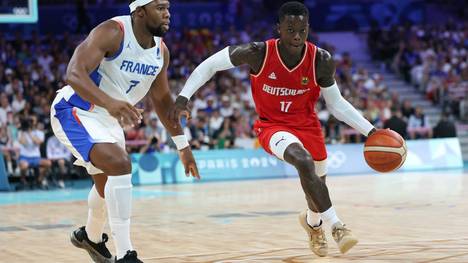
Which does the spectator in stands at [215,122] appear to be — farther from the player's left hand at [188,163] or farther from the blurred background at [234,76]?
the player's left hand at [188,163]

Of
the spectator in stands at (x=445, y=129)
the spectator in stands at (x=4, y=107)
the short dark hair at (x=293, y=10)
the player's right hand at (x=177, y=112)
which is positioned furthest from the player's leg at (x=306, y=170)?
the spectator in stands at (x=445, y=129)

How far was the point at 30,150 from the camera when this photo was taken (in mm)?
17188

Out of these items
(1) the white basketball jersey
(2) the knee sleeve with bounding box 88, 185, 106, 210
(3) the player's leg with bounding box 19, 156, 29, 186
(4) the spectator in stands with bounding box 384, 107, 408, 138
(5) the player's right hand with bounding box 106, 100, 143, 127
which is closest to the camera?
(5) the player's right hand with bounding box 106, 100, 143, 127

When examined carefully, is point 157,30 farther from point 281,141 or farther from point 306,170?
point 306,170

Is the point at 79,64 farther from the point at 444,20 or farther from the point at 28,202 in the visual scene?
the point at 444,20

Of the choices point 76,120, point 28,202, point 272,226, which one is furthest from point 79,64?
point 28,202

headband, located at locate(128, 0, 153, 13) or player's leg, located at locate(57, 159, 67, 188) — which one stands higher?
headband, located at locate(128, 0, 153, 13)

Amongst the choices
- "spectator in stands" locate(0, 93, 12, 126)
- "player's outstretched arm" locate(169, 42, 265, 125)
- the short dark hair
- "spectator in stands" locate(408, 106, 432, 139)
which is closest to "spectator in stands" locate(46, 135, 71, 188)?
"spectator in stands" locate(0, 93, 12, 126)

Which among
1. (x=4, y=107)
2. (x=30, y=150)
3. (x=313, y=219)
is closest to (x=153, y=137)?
(x=30, y=150)

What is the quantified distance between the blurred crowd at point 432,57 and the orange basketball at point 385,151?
54.8ft

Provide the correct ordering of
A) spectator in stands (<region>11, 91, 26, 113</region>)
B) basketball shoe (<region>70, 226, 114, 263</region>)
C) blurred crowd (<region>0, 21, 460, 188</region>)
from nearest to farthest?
1. basketball shoe (<region>70, 226, 114, 263</region>)
2. blurred crowd (<region>0, 21, 460, 188</region>)
3. spectator in stands (<region>11, 91, 26, 113</region>)

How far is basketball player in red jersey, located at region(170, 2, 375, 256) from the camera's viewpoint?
279 inches

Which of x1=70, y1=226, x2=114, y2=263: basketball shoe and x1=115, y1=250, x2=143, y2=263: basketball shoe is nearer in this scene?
x1=115, y1=250, x2=143, y2=263: basketball shoe

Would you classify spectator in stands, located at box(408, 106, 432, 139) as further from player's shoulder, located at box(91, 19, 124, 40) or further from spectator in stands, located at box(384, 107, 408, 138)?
player's shoulder, located at box(91, 19, 124, 40)
